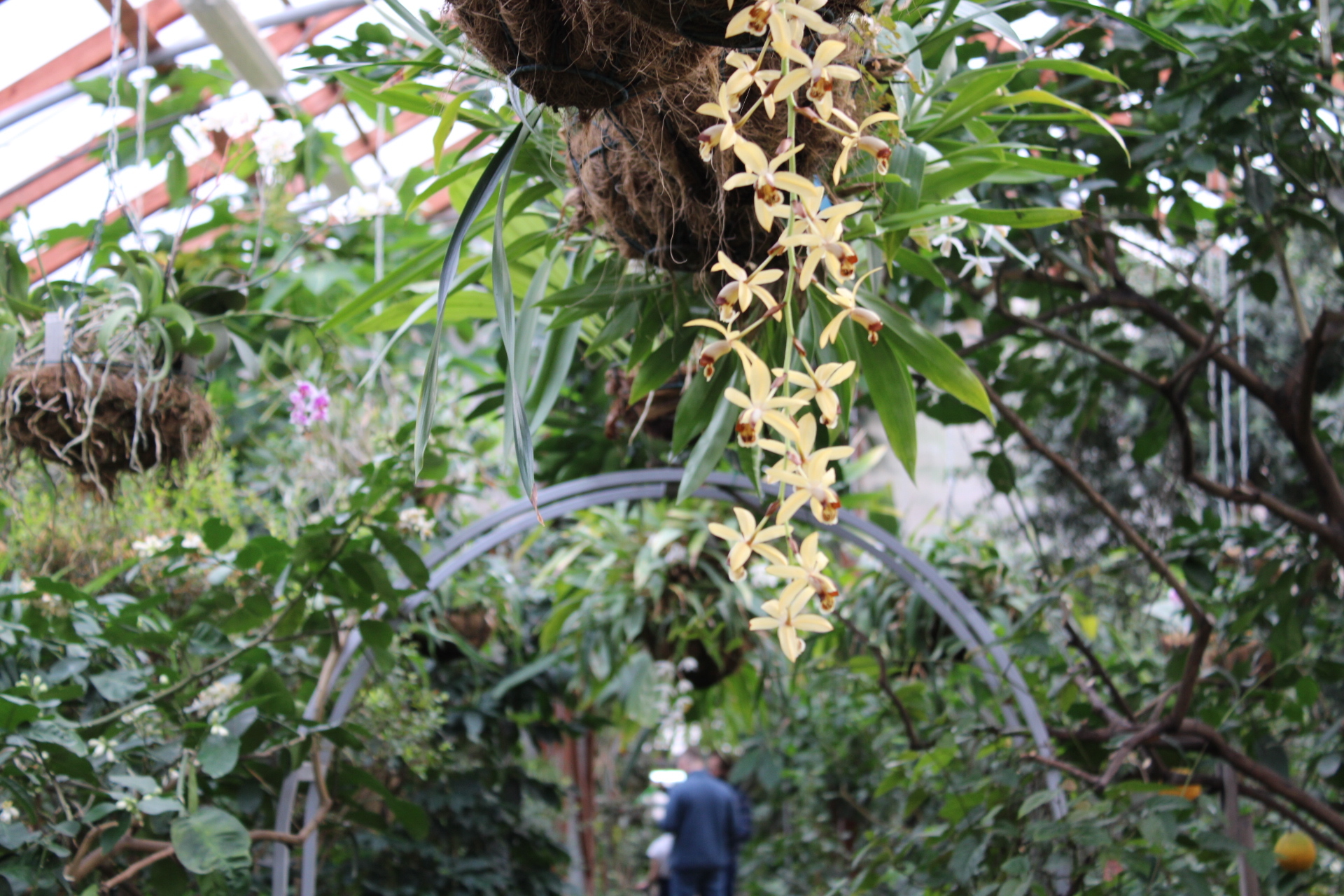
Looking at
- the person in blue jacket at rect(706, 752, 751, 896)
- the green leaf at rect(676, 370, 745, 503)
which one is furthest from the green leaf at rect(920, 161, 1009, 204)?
the person in blue jacket at rect(706, 752, 751, 896)

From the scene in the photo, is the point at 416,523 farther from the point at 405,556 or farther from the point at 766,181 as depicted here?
the point at 766,181

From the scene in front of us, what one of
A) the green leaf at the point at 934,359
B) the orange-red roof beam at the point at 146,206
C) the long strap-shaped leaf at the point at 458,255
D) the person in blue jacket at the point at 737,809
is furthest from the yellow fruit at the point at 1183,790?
the orange-red roof beam at the point at 146,206

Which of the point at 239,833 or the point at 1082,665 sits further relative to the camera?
the point at 1082,665

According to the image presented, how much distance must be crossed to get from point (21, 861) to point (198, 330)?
657 mm

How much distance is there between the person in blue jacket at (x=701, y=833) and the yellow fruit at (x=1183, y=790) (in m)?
2.52

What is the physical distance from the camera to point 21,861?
1.14 metres

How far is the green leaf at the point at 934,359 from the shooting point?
0.90 meters

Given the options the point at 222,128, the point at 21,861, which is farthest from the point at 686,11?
the point at 21,861

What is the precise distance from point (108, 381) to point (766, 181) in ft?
3.39

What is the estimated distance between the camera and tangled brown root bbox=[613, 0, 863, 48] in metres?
0.58

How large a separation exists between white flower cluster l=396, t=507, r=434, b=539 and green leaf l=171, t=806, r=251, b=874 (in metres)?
0.46

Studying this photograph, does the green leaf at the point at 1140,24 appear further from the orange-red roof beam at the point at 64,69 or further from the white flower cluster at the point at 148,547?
the orange-red roof beam at the point at 64,69

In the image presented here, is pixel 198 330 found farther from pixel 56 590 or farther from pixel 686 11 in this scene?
pixel 686 11

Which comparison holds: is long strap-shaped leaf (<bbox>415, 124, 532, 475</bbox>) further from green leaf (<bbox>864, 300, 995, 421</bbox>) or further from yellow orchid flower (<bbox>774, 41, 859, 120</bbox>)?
green leaf (<bbox>864, 300, 995, 421</bbox>)
